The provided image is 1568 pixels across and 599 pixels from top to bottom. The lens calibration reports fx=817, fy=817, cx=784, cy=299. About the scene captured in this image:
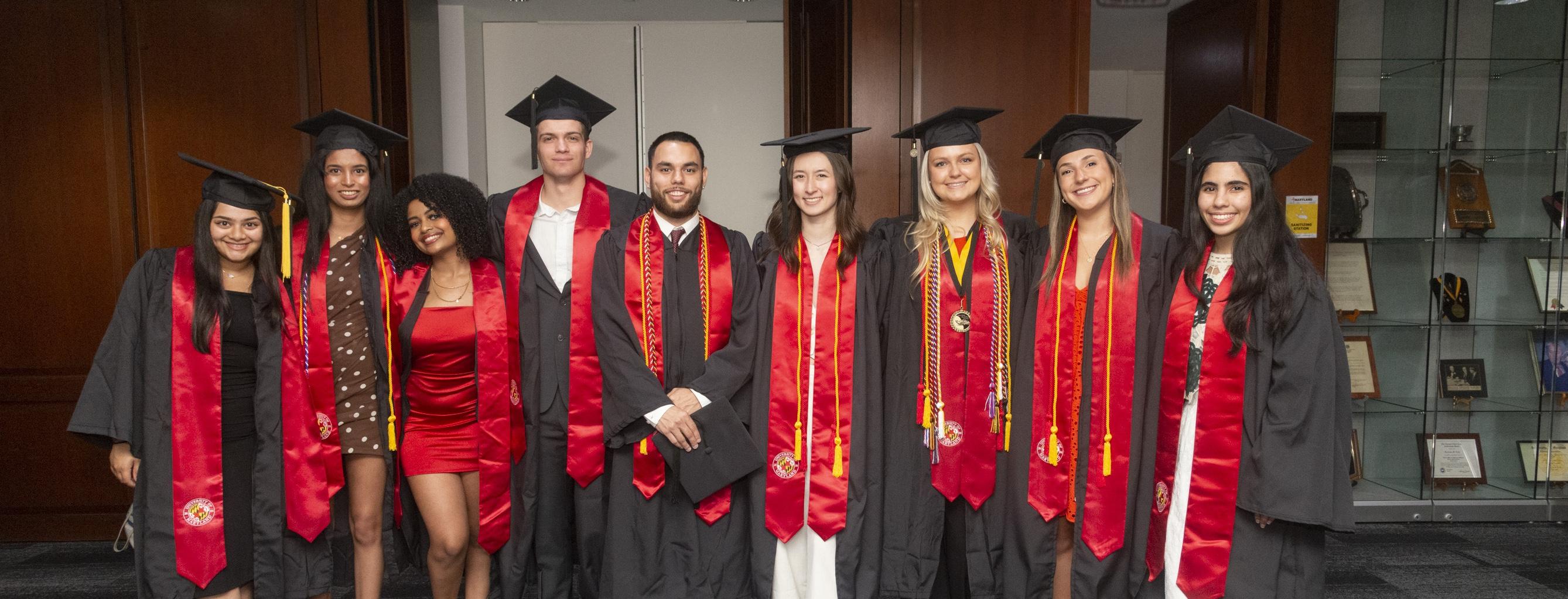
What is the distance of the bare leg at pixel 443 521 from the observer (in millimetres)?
2404

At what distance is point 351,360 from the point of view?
233 cm

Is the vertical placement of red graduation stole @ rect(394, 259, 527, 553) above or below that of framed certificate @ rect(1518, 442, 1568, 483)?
above

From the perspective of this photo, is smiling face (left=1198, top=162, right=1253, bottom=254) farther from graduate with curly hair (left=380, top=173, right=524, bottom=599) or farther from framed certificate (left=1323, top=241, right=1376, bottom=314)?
framed certificate (left=1323, top=241, right=1376, bottom=314)

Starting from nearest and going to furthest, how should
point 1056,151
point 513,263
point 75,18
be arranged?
point 1056,151 → point 513,263 → point 75,18

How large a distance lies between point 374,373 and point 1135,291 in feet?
7.05

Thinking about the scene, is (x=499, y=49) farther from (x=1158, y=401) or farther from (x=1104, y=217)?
(x=1158, y=401)

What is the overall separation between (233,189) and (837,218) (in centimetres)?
163

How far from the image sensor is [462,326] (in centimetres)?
240

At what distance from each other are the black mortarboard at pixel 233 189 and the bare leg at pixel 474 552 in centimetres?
96

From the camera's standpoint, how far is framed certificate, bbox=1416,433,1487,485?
3.85 metres

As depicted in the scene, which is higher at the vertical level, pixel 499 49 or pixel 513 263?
pixel 499 49

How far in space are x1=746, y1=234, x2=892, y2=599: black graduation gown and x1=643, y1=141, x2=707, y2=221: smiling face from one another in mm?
316

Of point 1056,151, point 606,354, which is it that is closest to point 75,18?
point 606,354

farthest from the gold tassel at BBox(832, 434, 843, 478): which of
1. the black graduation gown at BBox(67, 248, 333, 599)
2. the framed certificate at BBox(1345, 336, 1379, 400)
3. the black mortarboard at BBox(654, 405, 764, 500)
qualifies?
the framed certificate at BBox(1345, 336, 1379, 400)
